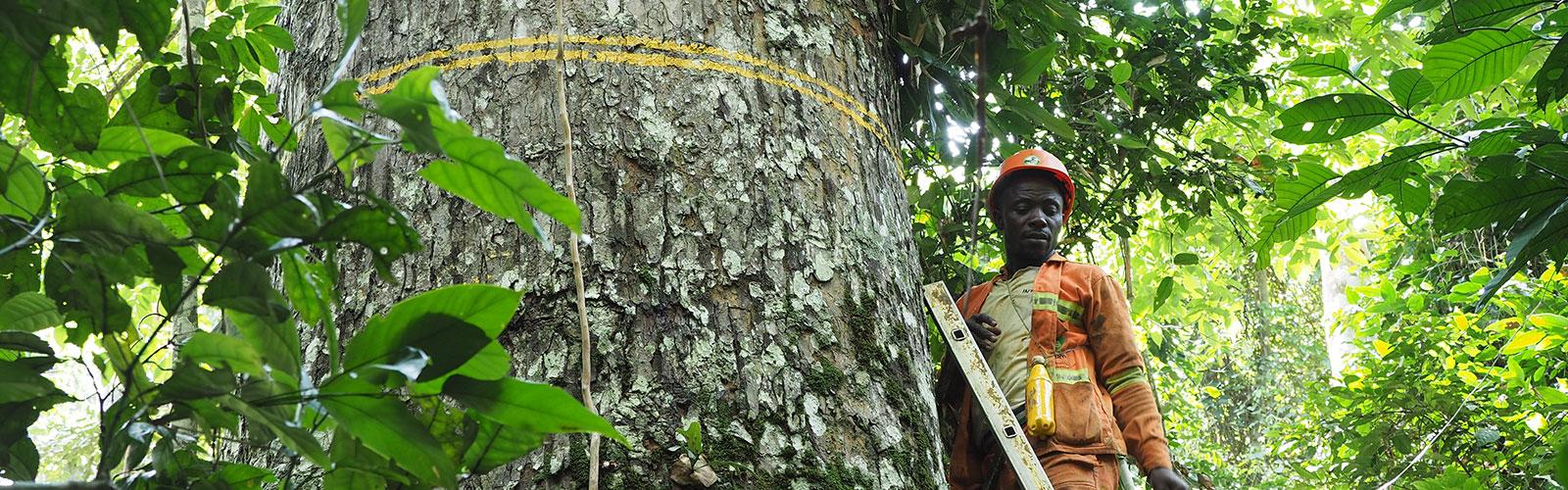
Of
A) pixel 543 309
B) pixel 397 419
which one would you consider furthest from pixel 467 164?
pixel 543 309

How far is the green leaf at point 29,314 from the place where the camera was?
1190mm

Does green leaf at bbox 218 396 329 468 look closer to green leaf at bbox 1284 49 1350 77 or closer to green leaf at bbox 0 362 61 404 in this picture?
green leaf at bbox 0 362 61 404

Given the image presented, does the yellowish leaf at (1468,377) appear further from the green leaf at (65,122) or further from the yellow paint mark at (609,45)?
the green leaf at (65,122)

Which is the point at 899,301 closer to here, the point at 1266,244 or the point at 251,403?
the point at 1266,244

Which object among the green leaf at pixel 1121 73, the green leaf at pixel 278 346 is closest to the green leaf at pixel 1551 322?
the green leaf at pixel 1121 73

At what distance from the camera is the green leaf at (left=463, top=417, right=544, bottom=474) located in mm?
1201

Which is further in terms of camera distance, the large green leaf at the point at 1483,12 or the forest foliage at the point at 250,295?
the large green leaf at the point at 1483,12

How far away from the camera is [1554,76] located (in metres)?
2.06

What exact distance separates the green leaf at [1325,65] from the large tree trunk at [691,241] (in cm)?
75

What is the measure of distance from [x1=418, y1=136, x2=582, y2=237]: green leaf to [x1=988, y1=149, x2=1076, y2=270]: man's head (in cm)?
250

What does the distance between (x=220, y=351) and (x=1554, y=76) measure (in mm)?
2068

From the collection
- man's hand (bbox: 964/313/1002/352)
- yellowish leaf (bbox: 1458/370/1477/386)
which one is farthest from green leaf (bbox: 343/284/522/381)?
yellowish leaf (bbox: 1458/370/1477/386)

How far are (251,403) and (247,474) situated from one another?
0.98ft

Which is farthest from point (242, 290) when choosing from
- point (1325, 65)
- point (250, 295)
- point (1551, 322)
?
point (1551, 322)
